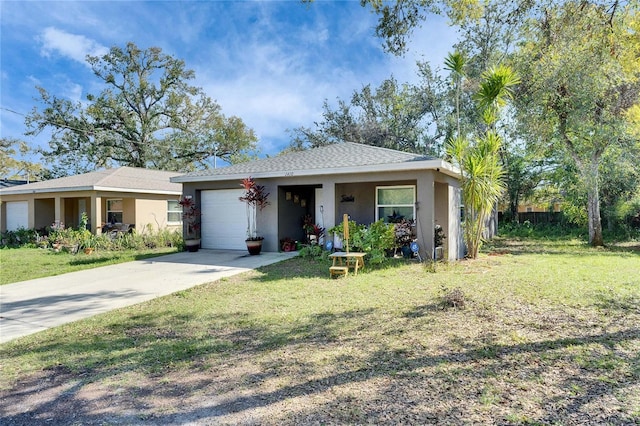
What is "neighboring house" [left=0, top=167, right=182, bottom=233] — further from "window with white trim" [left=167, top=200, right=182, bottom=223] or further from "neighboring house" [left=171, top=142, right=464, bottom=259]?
"neighboring house" [left=171, top=142, right=464, bottom=259]

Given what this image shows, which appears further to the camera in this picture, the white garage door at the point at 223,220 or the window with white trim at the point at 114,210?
the window with white trim at the point at 114,210

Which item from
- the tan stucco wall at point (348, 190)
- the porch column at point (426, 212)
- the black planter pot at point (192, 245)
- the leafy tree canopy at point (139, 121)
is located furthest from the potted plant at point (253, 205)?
the leafy tree canopy at point (139, 121)

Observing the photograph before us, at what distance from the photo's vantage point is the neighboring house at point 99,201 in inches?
604

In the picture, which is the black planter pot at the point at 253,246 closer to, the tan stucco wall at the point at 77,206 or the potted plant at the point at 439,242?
the potted plant at the point at 439,242

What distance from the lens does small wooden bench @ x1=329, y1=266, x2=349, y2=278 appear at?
784cm

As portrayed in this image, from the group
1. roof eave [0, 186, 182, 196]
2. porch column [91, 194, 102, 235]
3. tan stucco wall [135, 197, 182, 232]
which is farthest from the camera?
tan stucco wall [135, 197, 182, 232]

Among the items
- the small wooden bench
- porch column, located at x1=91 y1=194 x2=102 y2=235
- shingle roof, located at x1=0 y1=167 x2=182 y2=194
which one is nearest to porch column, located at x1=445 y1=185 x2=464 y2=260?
the small wooden bench

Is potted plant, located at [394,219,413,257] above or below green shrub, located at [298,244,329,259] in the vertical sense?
above

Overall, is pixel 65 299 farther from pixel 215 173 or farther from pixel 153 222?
pixel 153 222

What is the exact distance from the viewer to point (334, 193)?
34.9 feet

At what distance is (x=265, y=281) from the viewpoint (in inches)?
297

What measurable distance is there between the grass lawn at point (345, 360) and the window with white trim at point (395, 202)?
15.7 feet

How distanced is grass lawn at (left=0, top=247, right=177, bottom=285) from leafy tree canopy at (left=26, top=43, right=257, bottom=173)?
662 inches

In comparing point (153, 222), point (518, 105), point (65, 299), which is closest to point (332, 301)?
point (65, 299)
